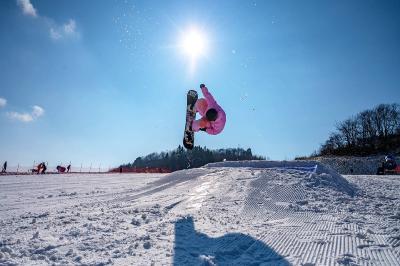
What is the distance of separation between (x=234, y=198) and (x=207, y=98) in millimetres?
4073

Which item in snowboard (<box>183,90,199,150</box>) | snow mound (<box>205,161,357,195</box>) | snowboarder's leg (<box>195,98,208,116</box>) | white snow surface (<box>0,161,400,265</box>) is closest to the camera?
white snow surface (<box>0,161,400,265</box>)

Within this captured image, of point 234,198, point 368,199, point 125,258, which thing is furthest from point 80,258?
point 368,199

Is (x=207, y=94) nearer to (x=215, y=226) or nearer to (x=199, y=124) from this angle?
(x=199, y=124)

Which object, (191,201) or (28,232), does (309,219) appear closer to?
(191,201)

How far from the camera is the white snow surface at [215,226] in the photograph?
3.50 meters

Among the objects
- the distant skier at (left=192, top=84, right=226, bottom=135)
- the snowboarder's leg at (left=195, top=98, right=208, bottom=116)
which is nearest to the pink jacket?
the distant skier at (left=192, top=84, right=226, bottom=135)

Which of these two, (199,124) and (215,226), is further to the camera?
(199,124)

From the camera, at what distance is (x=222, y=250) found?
3.74 meters

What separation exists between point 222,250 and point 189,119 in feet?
23.1

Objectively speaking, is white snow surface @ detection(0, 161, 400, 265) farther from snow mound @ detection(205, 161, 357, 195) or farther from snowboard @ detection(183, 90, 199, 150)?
snowboard @ detection(183, 90, 199, 150)

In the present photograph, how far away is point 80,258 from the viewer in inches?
135

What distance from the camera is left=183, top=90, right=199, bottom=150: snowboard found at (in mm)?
10512

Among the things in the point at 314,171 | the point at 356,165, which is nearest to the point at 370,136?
the point at 356,165

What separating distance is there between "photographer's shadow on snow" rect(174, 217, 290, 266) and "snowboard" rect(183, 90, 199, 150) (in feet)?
20.5
